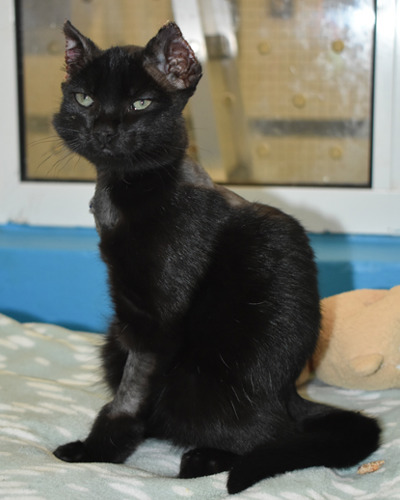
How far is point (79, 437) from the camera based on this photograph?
1.21 m

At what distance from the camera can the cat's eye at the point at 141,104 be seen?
3.40ft

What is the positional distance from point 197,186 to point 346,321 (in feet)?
1.67

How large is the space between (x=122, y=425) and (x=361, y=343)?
1.70 feet

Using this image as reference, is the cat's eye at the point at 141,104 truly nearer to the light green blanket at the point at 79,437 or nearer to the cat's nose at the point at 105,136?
the cat's nose at the point at 105,136

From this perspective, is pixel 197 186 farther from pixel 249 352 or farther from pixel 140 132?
pixel 249 352

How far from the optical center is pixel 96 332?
1837 millimetres

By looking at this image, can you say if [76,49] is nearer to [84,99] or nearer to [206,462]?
[84,99]

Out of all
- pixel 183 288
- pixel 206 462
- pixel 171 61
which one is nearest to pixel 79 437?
pixel 206 462

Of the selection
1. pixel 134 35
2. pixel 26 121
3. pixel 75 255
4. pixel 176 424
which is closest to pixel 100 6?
pixel 134 35

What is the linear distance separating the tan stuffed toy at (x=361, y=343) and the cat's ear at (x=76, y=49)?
0.66 meters

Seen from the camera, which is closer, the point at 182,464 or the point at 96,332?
the point at 182,464

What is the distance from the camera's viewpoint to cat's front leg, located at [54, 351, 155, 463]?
1088 mm

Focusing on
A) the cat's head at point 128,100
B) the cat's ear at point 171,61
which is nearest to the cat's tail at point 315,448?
the cat's head at point 128,100

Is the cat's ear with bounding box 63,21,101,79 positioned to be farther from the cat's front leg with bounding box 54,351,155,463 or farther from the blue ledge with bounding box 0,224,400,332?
the blue ledge with bounding box 0,224,400,332
